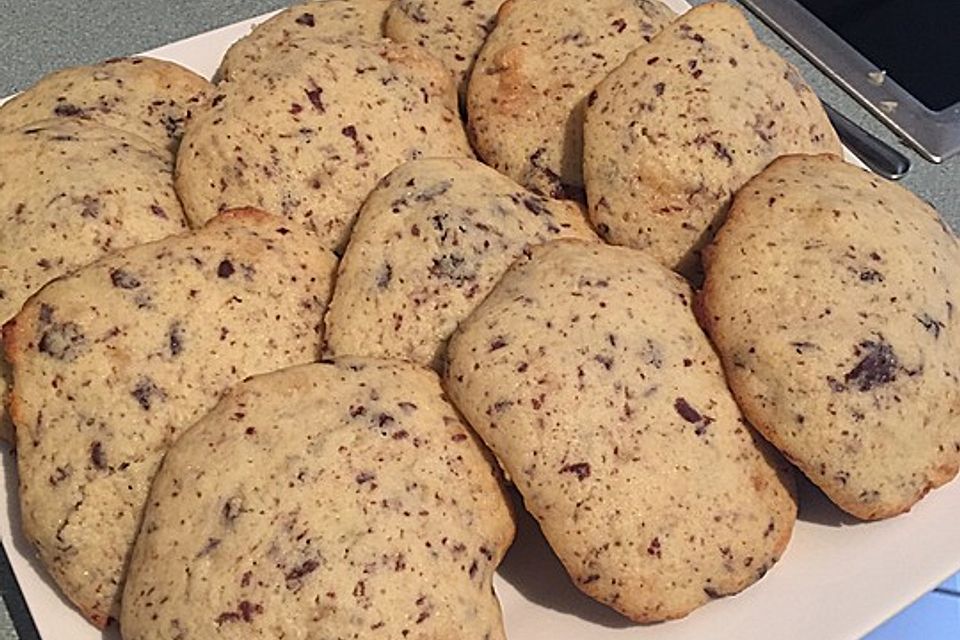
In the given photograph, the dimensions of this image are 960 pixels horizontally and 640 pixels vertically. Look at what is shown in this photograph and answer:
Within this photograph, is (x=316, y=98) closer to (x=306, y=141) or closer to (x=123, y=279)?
(x=306, y=141)

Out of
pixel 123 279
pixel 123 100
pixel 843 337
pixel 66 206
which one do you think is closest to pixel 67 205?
pixel 66 206

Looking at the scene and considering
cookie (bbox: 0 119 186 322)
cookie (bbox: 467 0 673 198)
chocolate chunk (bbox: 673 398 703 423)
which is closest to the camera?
chocolate chunk (bbox: 673 398 703 423)

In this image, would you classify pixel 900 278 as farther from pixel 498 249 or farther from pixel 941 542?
pixel 498 249

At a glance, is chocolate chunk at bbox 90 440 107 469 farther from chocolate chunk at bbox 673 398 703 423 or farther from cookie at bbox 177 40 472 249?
chocolate chunk at bbox 673 398 703 423

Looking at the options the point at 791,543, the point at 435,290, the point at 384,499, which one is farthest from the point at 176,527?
the point at 791,543

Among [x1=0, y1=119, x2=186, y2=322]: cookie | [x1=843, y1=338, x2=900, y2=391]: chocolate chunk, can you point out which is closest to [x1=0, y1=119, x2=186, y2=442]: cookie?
[x1=0, y1=119, x2=186, y2=322]: cookie
